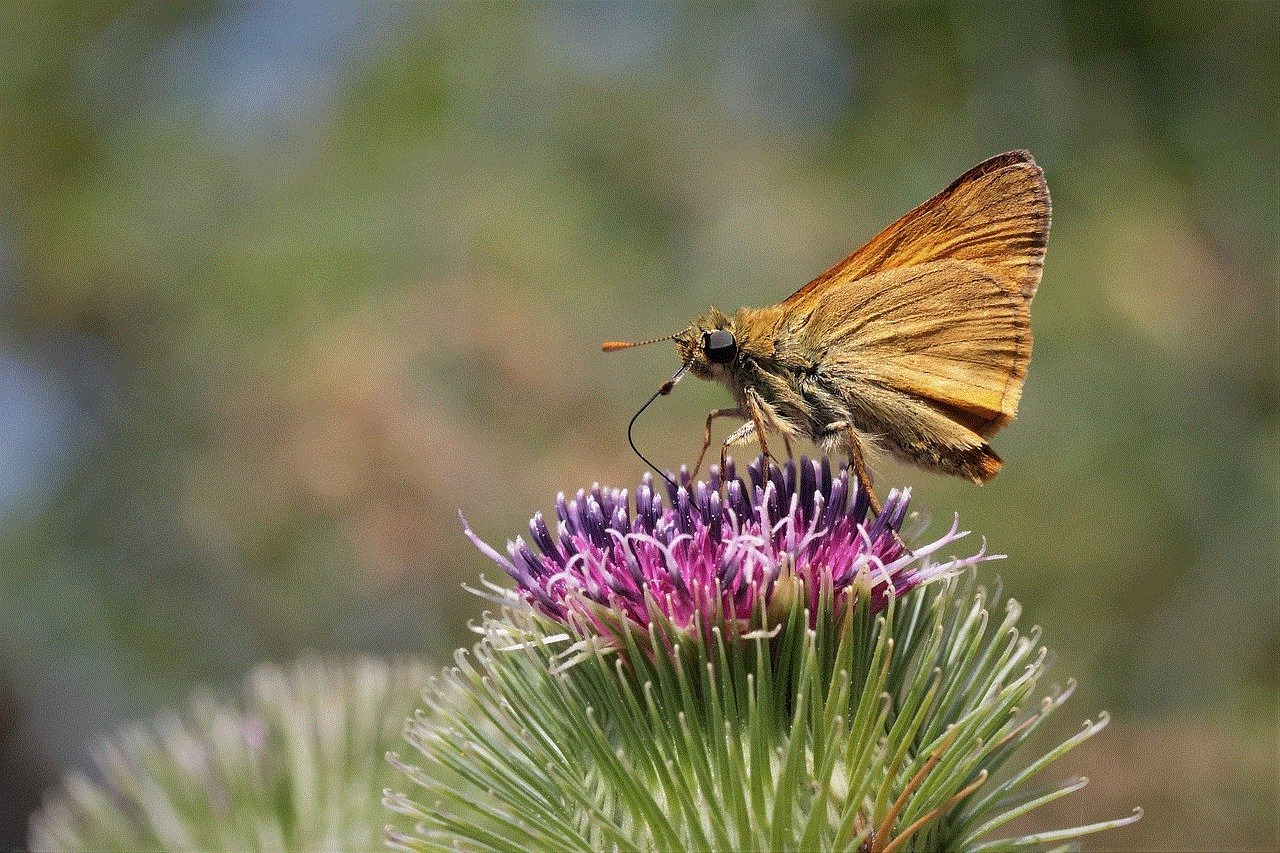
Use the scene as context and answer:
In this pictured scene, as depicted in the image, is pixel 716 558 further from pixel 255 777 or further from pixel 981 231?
pixel 255 777

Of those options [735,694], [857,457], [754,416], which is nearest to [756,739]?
[735,694]

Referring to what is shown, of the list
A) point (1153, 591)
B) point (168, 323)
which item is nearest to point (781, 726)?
point (1153, 591)

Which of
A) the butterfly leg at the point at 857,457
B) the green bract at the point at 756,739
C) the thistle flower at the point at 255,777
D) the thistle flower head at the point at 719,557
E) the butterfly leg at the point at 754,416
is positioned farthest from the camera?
the thistle flower at the point at 255,777

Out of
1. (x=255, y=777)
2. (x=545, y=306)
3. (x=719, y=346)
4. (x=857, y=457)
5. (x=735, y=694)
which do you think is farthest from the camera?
(x=545, y=306)

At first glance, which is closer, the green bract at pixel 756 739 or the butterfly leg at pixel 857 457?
the green bract at pixel 756 739

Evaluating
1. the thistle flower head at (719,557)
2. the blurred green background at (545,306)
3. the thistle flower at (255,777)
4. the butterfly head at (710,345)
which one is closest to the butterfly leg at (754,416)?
the butterfly head at (710,345)

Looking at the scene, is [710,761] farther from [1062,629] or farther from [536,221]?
[536,221]

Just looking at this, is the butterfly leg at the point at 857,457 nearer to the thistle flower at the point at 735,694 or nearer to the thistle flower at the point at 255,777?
the thistle flower at the point at 735,694

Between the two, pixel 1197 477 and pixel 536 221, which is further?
pixel 536 221
